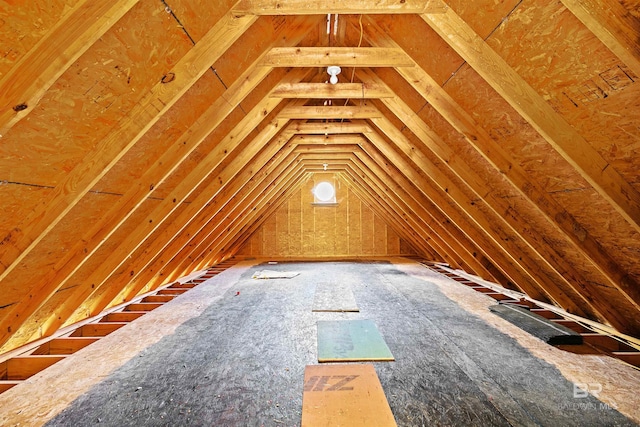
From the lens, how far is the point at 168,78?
1.59 m

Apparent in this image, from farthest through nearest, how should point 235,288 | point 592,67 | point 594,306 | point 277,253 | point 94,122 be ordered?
point 277,253, point 235,288, point 594,306, point 94,122, point 592,67

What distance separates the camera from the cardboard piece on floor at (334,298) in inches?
138

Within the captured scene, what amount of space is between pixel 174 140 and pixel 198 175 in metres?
0.69

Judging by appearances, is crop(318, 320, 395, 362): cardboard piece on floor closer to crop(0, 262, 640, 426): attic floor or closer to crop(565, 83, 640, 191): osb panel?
crop(0, 262, 640, 426): attic floor

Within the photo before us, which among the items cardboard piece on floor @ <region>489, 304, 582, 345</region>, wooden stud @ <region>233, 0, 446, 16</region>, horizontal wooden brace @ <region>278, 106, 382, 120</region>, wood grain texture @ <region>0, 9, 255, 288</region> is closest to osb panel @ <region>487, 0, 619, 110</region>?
wooden stud @ <region>233, 0, 446, 16</region>

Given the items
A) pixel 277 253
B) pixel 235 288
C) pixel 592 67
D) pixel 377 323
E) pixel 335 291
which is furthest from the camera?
pixel 277 253

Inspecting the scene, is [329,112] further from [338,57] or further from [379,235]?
[379,235]

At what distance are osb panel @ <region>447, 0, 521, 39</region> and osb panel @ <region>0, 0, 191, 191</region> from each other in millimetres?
1692

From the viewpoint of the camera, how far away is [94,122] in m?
1.43

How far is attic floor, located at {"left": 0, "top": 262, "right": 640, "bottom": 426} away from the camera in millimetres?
1578

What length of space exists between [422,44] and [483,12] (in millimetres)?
589

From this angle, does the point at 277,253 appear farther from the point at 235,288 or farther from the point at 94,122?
the point at 94,122

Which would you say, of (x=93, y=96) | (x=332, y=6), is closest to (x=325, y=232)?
(x=332, y=6)

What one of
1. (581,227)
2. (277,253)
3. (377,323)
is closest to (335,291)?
(377,323)
